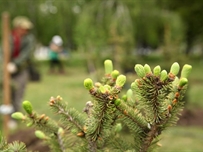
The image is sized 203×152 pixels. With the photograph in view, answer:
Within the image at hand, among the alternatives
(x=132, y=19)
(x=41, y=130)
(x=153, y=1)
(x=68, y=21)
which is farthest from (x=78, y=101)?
(x=68, y=21)

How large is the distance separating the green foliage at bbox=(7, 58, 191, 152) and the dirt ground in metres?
3.56

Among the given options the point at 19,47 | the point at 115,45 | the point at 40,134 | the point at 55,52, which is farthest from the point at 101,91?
the point at 55,52

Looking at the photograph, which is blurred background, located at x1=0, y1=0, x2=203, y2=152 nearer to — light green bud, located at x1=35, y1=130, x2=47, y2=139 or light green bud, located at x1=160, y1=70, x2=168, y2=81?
light green bud, located at x1=35, y1=130, x2=47, y2=139

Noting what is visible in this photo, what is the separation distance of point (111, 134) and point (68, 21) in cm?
2208

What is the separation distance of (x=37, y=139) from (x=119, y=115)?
4.46 metres

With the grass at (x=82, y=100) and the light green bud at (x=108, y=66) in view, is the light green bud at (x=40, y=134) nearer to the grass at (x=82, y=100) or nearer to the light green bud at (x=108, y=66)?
the grass at (x=82, y=100)

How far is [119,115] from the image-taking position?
43.8 inches

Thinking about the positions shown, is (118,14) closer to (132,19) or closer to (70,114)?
(132,19)

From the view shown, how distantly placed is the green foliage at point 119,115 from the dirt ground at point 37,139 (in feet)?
11.7

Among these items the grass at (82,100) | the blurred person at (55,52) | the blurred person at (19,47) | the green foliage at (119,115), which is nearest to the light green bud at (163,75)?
the green foliage at (119,115)

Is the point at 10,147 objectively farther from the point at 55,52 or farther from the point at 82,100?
the point at 55,52

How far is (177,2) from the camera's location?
24.0 meters

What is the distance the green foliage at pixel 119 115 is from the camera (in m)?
0.97

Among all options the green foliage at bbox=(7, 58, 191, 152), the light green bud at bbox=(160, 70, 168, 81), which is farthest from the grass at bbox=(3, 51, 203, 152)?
the light green bud at bbox=(160, 70, 168, 81)
